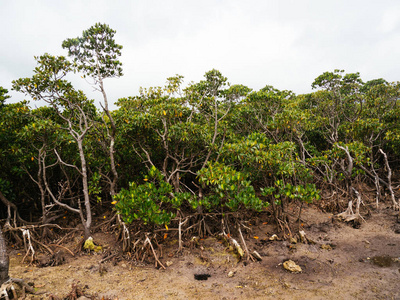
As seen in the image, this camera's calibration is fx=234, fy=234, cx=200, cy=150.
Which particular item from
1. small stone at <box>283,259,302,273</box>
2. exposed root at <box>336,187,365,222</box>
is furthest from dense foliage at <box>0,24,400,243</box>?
small stone at <box>283,259,302,273</box>

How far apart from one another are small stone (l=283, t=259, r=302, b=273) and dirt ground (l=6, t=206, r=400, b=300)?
0.13 metres

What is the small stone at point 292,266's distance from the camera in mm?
6523

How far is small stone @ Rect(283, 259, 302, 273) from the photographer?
21.4 feet

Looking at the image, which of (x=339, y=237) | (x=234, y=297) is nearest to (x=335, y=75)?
(x=339, y=237)

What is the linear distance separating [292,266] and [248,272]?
125 centimetres

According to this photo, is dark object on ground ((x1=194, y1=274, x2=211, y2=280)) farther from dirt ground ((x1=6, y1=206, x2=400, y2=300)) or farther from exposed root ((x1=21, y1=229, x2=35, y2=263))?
exposed root ((x1=21, y1=229, x2=35, y2=263))

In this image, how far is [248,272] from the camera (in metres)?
6.62

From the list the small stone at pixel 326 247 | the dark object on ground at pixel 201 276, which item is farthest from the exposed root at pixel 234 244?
the small stone at pixel 326 247

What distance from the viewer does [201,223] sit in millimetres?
8930

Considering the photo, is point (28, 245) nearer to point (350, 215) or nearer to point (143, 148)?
point (143, 148)

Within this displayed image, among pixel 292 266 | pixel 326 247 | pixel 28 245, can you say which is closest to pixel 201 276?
pixel 292 266

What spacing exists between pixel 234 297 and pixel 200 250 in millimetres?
2420

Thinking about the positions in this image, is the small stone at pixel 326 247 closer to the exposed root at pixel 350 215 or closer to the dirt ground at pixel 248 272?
the dirt ground at pixel 248 272

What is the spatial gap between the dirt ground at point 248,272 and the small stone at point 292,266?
128mm
